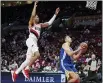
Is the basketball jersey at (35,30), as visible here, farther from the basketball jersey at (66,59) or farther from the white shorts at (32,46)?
the basketball jersey at (66,59)

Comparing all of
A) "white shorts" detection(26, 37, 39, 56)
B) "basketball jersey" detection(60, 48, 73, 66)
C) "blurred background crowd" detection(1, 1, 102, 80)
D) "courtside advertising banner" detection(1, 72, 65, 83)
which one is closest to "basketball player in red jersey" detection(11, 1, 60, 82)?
"white shorts" detection(26, 37, 39, 56)

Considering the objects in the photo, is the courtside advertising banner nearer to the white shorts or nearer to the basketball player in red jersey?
the basketball player in red jersey

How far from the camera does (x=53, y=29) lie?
18.5 m

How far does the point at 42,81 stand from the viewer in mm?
13656

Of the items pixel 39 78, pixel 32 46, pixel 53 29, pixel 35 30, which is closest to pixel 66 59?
pixel 32 46

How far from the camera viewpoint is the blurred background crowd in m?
17.7

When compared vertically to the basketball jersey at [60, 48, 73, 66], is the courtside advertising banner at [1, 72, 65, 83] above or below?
below

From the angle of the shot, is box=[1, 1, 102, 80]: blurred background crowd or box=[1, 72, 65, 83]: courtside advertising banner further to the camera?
box=[1, 1, 102, 80]: blurred background crowd

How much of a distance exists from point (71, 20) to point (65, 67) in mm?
6818

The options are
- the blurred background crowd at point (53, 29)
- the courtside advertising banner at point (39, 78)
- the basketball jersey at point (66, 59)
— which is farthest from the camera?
the blurred background crowd at point (53, 29)

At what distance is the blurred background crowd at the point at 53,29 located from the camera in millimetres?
17688

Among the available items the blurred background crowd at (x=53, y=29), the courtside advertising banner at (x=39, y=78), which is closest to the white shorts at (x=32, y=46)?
the courtside advertising banner at (x=39, y=78)

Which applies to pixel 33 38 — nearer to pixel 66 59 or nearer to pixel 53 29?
pixel 66 59

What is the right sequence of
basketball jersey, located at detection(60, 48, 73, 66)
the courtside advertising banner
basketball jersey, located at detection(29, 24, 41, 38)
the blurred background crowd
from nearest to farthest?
basketball jersey, located at detection(60, 48, 73, 66)
basketball jersey, located at detection(29, 24, 41, 38)
the courtside advertising banner
the blurred background crowd
